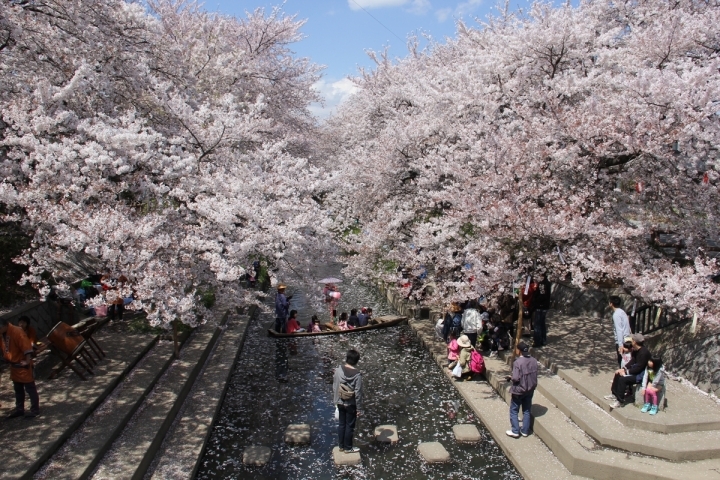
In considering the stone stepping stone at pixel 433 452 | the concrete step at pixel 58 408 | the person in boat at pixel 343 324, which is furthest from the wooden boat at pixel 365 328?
the stone stepping stone at pixel 433 452

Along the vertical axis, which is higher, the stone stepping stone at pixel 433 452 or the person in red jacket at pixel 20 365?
the person in red jacket at pixel 20 365

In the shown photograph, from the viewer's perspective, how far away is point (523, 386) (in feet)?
26.2

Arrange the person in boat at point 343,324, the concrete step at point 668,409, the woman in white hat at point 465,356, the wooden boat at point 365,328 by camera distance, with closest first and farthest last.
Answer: the concrete step at point 668,409, the woman in white hat at point 465,356, the wooden boat at point 365,328, the person in boat at point 343,324

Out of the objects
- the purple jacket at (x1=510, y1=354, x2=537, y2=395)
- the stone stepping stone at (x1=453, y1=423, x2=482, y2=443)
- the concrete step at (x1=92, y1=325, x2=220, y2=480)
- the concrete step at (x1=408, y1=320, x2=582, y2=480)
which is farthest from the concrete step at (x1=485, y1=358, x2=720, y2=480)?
the concrete step at (x1=92, y1=325, x2=220, y2=480)

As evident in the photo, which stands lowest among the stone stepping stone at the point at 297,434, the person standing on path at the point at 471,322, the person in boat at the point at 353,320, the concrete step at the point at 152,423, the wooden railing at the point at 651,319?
the stone stepping stone at the point at 297,434

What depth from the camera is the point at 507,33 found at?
15289 millimetres

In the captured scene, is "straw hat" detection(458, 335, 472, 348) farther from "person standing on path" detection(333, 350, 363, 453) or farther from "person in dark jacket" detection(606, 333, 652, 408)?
"person standing on path" detection(333, 350, 363, 453)

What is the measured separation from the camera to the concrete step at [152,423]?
680cm

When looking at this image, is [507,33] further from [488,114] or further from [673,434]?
[673,434]

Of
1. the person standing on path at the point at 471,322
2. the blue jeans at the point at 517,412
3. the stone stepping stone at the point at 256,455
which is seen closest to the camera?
the stone stepping stone at the point at 256,455

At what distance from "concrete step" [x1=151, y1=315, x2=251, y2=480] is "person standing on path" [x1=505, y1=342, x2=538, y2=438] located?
510cm

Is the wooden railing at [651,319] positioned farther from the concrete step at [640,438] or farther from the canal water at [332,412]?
the canal water at [332,412]

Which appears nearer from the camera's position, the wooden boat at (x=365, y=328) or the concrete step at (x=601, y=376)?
the concrete step at (x=601, y=376)

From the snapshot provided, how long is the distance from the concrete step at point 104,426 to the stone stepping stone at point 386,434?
4.13 m
